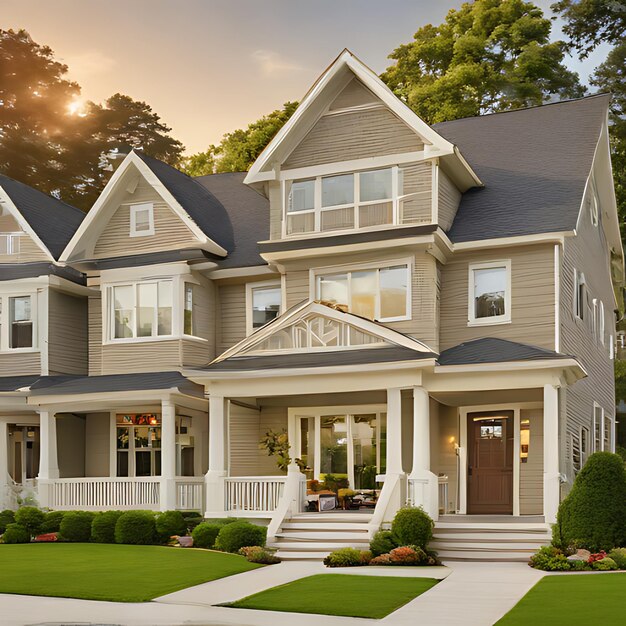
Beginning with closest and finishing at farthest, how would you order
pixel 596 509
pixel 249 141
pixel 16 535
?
pixel 596 509 < pixel 16 535 < pixel 249 141

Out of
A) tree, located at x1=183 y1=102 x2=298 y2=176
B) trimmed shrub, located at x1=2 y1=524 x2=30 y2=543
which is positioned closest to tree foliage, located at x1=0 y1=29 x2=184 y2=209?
tree, located at x1=183 y1=102 x2=298 y2=176

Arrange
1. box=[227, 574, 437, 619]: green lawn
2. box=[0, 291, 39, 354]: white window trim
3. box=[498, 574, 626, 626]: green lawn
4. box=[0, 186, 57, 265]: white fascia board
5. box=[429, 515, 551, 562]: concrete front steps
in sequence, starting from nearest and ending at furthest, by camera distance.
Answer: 1. box=[498, 574, 626, 626]: green lawn
2. box=[227, 574, 437, 619]: green lawn
3. box=[429, 515, 551, 562]: concrete front steps
4. box=[0, 291, 39, 354]: white window trim
5. box=[0, 186, 57, 265]: white fascia board

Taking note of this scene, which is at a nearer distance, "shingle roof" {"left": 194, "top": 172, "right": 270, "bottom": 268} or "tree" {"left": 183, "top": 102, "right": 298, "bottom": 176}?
"shingle roof" {"left": 194, "top": 172, "right": 270, "bottom": 268}

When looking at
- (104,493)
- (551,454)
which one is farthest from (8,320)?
(551,454)

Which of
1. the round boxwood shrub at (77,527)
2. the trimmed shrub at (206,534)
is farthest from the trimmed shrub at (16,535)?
the trimmed shrub at (206,534)

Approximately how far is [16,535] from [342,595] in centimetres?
1185

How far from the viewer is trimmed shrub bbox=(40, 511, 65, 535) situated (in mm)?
25688

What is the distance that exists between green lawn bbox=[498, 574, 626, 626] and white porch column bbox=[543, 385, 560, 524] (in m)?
4.11

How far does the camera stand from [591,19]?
48.2 metres

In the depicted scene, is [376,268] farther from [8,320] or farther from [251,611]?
[251,611]

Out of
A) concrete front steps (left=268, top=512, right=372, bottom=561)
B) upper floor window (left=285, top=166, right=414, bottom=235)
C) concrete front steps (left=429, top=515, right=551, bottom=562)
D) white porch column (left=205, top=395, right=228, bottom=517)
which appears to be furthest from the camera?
upper floor window (left=285, top=166, right=414, bottom=235)

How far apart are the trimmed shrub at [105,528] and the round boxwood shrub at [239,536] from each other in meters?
3.41

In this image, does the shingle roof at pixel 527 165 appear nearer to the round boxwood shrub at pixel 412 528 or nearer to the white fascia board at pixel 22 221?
the round boxwood shrub at pixel 412 528

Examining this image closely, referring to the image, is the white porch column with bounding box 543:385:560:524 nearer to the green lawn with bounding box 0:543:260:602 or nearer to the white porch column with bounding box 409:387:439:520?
the white porch column with bounding box 409:387:439:520
